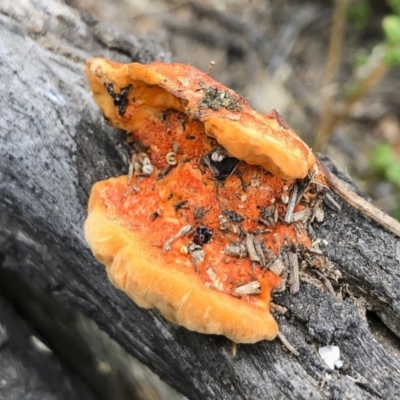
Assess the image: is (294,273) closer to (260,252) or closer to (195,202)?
(260,252)

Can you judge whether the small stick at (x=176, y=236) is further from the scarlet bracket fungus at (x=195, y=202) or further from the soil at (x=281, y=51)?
the soil at (x=281, y=51)

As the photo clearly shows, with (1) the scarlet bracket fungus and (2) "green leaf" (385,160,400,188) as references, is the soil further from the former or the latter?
(1) the scarlet bracket fungus

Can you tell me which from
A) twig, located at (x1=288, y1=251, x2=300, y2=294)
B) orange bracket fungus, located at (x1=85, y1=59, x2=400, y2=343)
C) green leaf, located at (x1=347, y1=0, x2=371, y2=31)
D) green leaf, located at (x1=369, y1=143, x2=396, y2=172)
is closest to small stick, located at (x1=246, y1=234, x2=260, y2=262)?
orange bracket fungus, located at (x1=85, y1=59, x2=400, y2=343)

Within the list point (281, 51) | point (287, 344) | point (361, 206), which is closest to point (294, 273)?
point (287, 344)

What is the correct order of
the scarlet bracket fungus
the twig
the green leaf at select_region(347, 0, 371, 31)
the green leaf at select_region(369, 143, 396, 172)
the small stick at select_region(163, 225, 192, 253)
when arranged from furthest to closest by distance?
1. the green leaf at select_region(347, 0, 371, 31)
2. the green leaf at select_region(369, 143, 396, 172)
3. the twig
4. the small stick at select_region(163, 225, 192, 253)
5. the scarlet bracket fungus

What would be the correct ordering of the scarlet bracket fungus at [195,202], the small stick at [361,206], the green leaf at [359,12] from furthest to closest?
the green leaf at [359,12]
the small stick at [361,206]
the scarlet bracket fungus at [195,202]

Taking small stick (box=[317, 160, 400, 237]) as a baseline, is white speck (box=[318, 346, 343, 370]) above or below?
below

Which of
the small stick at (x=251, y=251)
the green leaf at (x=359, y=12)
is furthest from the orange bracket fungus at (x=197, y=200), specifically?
the green leaf at (x=359, y=12)
